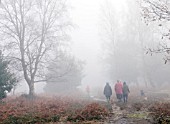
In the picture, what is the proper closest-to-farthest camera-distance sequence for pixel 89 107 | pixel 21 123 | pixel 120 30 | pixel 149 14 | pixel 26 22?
pixel 149 14 < pixel 21 123 < pixel 89 107 < pixel 26 22 < pixel 120 30

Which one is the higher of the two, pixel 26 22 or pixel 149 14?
pixel 26 22

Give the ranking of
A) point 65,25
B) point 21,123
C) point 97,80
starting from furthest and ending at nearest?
point 97,80 < point 65,25 < point 21,123

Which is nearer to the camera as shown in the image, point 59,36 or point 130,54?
point 59,36

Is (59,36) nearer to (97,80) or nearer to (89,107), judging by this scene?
(89,107)

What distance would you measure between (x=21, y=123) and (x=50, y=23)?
17.4 m

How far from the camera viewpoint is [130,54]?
55719 mm

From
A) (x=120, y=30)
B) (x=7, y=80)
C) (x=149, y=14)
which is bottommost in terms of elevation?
(x=7, y=80)

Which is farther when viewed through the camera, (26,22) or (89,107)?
(26,22)

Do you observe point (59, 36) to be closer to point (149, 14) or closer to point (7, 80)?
point (7, 80)

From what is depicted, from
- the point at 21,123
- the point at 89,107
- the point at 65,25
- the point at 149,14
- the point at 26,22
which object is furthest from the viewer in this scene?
the point at 65,25

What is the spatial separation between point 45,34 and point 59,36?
1.52 metres

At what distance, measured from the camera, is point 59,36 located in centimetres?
2772

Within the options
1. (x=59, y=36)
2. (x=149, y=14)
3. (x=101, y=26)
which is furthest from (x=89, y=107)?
(x=101, y=26)

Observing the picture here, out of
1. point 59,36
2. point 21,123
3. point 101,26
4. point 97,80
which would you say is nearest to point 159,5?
point 21,123
